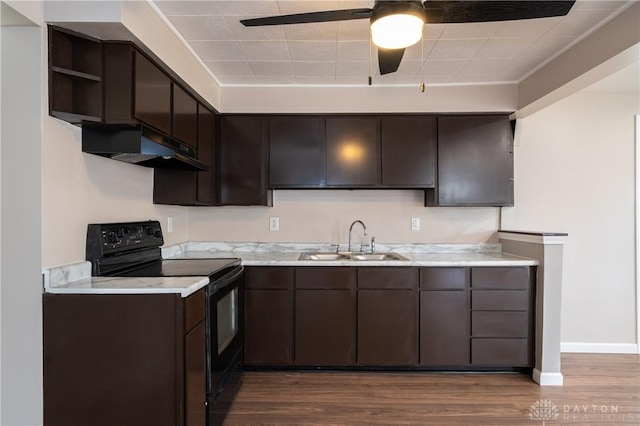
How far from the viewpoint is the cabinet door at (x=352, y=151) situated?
10.5 feet

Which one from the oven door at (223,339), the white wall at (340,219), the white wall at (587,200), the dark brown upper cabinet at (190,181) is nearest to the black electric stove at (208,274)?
the oven door at (223,339)

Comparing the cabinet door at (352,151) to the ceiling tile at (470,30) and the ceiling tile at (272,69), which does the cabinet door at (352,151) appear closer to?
the ceiling tile at (272,69)

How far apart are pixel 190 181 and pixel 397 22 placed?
1.89m

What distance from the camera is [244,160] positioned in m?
3.23

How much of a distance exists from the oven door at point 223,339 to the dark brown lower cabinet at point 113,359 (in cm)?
33

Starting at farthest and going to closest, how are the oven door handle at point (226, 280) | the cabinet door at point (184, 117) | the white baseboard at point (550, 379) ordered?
the white baseboard at point (550, 379) < the cabinet door at point (184, 117) < the oven door handle at point (226, 280)

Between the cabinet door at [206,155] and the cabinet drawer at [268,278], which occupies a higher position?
the cabinet door at [206,155]

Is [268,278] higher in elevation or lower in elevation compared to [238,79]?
lower

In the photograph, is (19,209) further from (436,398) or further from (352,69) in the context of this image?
(436,398)

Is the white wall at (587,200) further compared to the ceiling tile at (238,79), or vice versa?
the white wall at (587,200)

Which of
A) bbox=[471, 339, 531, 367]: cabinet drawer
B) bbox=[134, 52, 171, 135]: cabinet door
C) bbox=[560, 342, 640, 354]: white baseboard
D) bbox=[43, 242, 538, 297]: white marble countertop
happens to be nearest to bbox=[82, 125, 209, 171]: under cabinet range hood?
bbox=[134, 52, 171, 135]: cabinet door

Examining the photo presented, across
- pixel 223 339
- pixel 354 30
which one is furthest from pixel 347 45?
pixel 223 339

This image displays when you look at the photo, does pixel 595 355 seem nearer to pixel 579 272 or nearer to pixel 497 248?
pixel 579 272

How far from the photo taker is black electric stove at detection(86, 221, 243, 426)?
1.98 metres
